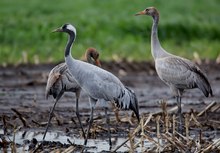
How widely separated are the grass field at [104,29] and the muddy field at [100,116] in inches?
66.2

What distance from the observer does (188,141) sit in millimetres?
9148

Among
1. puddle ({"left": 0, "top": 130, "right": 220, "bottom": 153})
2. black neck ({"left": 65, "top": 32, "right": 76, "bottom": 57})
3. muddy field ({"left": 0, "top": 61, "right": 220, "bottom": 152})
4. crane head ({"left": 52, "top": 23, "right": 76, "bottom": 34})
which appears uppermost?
crane head ({"left": 52, "top": 23, "right": 76, "bottom": 34})

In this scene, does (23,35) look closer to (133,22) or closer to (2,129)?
(133,22)

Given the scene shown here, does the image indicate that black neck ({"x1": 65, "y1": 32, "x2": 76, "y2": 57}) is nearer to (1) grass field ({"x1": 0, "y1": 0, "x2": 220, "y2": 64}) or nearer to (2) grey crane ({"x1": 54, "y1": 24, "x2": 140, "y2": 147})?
(2) grey crane ({"x1": 54, "y1": 24, "x2": 140, "y2": 147})

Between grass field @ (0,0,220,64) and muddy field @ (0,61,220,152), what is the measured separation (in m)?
1.68

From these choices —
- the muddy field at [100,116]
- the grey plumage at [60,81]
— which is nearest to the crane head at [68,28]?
the grey plumage at [60,81]

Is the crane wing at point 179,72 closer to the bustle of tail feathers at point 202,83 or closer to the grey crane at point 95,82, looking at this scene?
the bustle of tail feathers at point 202,83

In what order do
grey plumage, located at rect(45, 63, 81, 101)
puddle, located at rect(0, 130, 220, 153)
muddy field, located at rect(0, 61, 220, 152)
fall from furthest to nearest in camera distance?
1. grey plumage, located at rect(45, 63, 81, 101)
2. puddle, located at rect(0, 130, 220, 153)
3. muddy field, located at rect(0, 61, 220, 152)

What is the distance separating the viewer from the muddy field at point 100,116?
9.66m

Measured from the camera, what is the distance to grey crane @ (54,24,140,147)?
10289 mm

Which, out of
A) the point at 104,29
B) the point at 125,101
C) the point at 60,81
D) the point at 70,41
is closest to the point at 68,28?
the point at 70,41

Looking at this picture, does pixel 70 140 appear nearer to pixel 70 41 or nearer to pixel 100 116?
pixel 100 116

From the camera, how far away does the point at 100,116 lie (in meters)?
11.6

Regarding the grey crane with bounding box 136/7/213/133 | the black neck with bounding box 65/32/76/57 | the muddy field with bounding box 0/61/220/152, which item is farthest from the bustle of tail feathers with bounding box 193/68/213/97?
the black neck with bounding box 65/32/76/57
